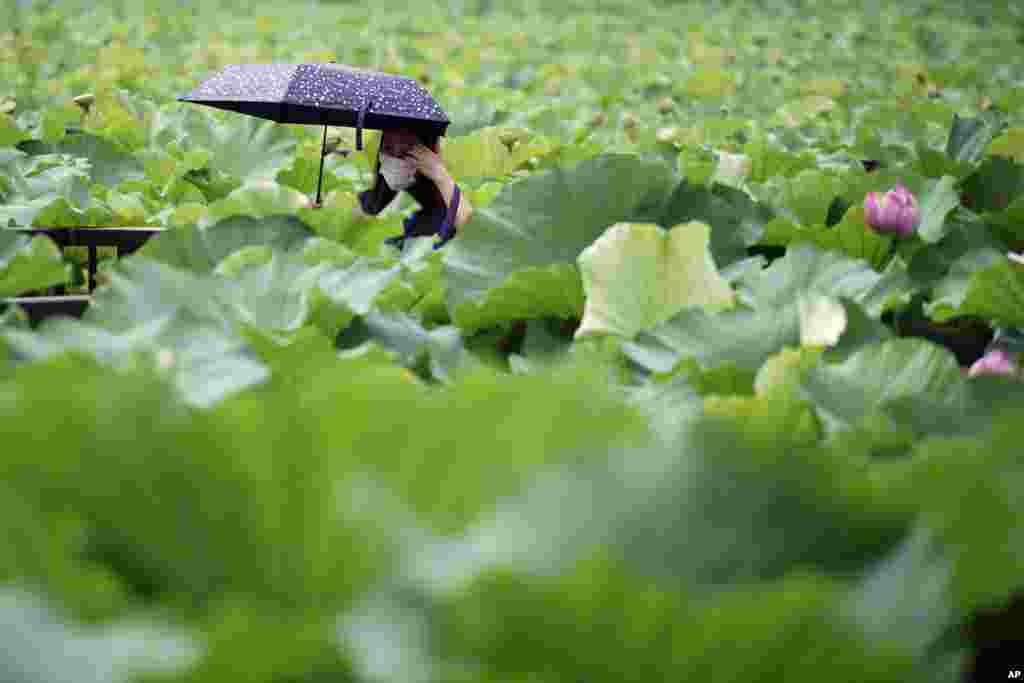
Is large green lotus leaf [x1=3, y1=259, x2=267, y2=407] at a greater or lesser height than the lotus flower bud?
greater

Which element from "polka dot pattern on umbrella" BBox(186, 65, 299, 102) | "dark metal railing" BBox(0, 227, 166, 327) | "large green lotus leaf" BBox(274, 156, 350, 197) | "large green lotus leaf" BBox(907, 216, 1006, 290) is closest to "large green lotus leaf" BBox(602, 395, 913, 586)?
"large green lotus leaf" BBox(907, 216, 1006, 290)

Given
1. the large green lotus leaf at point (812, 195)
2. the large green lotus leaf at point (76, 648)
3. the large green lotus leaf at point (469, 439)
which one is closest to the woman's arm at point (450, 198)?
the large green lotus leaf at point (812, 195)

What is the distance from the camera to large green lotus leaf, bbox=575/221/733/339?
1046 millimetres

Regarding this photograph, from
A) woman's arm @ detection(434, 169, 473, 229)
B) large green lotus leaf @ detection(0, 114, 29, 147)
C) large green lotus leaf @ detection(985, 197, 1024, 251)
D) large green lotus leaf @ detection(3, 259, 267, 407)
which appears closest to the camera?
large green lotus leaf @ detection(3, 259, 267, 407)

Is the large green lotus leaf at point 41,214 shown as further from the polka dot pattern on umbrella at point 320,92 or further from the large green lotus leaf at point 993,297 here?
the large green lotus leaf at point 993,297

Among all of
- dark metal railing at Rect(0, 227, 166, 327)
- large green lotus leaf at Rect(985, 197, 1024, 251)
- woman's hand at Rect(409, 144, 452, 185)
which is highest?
large green lotus leaf at Rect(985, 197, 1024, 251)

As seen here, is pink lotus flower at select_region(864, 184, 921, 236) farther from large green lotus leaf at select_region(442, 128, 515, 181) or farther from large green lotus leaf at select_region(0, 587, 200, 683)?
large green lotus leaf at select_region(442, 128, 515, 181)

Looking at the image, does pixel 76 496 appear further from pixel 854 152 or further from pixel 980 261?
A: pixel 854 152

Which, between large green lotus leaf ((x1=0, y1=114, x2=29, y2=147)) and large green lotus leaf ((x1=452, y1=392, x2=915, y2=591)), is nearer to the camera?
large green lotus leaf ((x1=452, y1=392, x2=915, y2=591))

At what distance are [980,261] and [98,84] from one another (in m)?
3.75

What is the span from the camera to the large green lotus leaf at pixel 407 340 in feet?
3.40

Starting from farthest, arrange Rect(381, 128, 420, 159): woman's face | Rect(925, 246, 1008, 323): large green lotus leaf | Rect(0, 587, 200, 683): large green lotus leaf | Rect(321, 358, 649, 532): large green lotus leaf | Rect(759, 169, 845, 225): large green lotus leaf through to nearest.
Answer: Rect(381, 128, 420, 159): woman's face, Rect(759, 169, 845, 225): large green lotus leaf, Rect(925, 246, 1008, 323): large green lotus leaf, Rect(321, 358, 649, 532): large green lotus leaf, Rect(0, 587, 200, 683): large green lotus leaf

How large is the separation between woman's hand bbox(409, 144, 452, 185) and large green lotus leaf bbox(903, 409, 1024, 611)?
138cm

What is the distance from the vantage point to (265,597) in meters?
0.53
